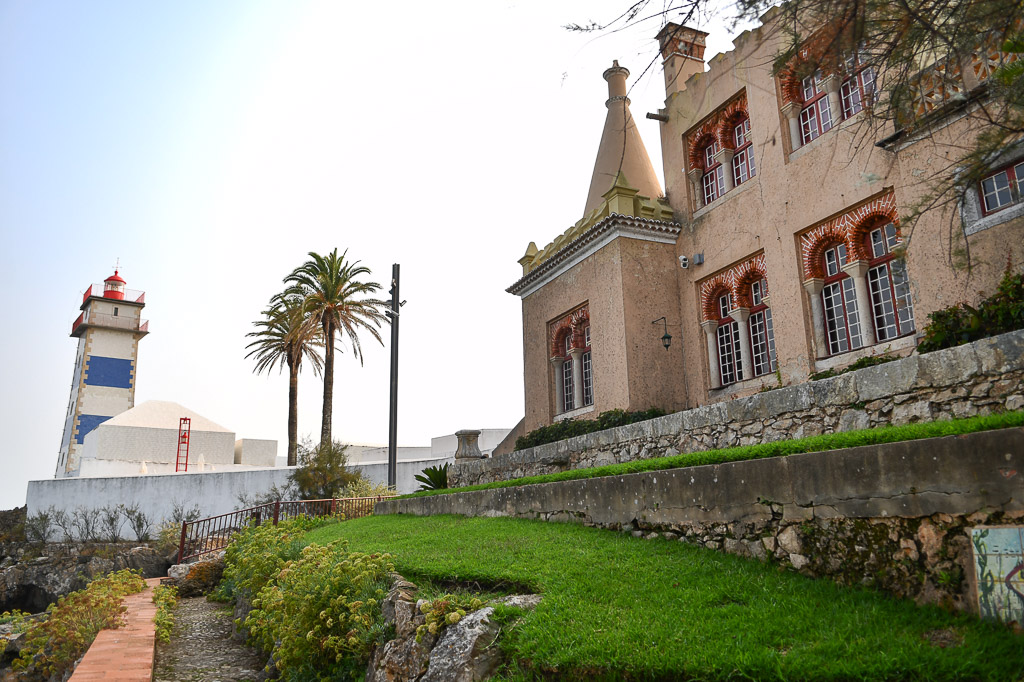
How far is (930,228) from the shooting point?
36.8ft

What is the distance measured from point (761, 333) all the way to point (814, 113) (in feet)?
14.6

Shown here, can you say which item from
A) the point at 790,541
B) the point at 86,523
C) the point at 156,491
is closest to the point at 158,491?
the point at 156,491

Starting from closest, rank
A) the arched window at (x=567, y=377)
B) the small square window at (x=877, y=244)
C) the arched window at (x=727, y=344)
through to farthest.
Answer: the small square window at (x=877, y=244) → the arched window at (x=727, y=344) → the arched window at (x=567, y=377)

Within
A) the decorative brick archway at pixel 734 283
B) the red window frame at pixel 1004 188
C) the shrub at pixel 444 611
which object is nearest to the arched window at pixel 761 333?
the decorative brick archway at pixel 734 283

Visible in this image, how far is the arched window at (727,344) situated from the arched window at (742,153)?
2.62 metres

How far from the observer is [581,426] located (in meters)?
16.9

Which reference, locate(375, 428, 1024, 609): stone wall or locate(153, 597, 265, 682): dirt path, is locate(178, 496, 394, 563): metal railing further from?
locate(375, 428, 1024, 609): stone wall

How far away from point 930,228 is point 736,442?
4.82 meters

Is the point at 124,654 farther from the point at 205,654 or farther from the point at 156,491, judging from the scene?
the point at 156,491

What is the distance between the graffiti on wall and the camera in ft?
13.7

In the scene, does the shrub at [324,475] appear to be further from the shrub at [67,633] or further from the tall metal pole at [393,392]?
the shrub at [67,633]

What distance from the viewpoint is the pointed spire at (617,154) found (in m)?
20.0

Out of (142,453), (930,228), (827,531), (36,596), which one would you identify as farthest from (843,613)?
(142,453)

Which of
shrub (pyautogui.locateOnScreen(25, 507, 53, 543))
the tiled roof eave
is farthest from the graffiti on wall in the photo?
shrub (pyautogui.locateOnScreen(25, 507, 53, 543))
